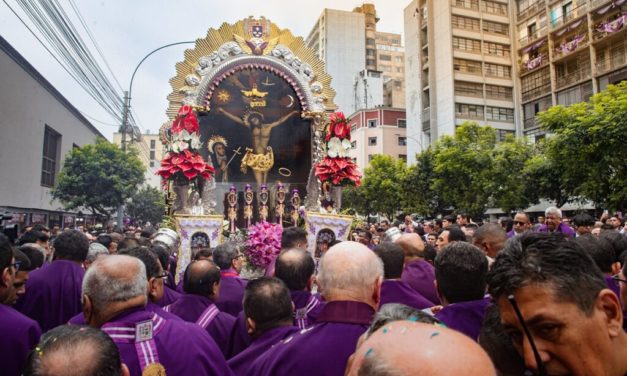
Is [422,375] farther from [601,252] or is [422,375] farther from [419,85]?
[419,85]

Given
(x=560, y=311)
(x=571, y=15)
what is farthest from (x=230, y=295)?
(x=571, y=15)

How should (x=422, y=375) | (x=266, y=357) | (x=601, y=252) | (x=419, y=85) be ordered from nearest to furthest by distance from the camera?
(x=422, y=375)
(x=266, y=357)
(x=601, y=252)
(x=419, y=85)

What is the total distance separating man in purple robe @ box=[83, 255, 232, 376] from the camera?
99.3 inches

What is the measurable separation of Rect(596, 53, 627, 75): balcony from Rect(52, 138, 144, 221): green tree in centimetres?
2984

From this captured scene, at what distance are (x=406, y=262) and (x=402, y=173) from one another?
29.9m

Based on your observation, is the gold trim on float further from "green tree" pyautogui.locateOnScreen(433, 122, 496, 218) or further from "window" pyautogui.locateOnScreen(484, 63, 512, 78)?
"window" pyautogui.locateOnScreen(484, 63, 512, 78)

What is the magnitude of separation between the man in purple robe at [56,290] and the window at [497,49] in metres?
41.4

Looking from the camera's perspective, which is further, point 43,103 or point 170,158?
point 43,103

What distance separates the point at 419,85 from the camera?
43.5 m

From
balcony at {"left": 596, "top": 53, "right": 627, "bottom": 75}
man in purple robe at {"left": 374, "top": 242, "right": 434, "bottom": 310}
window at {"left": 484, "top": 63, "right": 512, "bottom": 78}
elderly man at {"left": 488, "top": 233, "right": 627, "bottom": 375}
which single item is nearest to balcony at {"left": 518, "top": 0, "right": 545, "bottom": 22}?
window at {"left": 484, "top": 63, "right": 512, "bottom": 78}

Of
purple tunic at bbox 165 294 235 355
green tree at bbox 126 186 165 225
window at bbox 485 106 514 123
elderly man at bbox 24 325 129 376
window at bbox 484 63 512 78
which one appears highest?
window at bbox 484 63 512 78

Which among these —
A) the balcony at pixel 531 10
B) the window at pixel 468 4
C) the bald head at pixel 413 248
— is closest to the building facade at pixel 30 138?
the bald head at pixel 413 248

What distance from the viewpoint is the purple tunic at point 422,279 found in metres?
4.77

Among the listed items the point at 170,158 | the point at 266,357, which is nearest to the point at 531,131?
the point at 170,158
